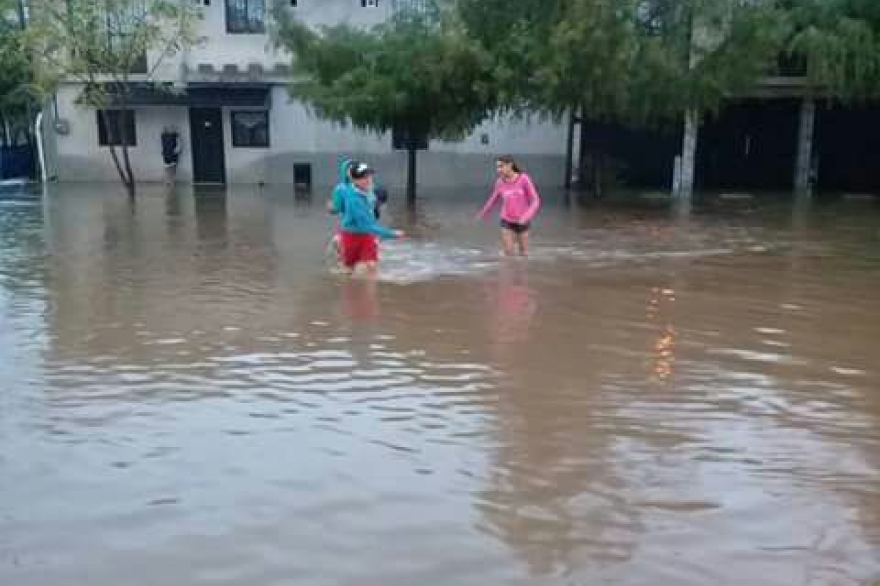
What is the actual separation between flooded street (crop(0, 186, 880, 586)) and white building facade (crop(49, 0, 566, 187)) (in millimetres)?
16402

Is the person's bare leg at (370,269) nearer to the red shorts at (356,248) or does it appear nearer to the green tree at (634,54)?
the red shorts at (356,248)

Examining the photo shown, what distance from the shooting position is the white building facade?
29141mm

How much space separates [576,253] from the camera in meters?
14.6

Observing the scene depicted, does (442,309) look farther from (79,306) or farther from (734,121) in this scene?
(734,121)

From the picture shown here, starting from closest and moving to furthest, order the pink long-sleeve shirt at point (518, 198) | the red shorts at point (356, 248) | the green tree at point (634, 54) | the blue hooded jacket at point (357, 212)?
the blue hooded jacket at point (357, 212), the red shorts at point (356, 248), the pink long-sleeve shirt at point (518, 198), the green tree at point (634, 54)

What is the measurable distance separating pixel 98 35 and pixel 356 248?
1563cm

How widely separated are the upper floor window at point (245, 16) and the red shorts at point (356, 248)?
18.8 metres

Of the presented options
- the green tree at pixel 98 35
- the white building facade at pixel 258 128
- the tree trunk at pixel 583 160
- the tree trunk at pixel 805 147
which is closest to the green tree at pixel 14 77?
the green tree at pixel 98 35

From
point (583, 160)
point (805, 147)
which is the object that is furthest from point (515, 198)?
point (805, 147)

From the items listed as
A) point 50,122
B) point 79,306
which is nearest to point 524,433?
point 79,306

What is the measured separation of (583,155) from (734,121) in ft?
14.5

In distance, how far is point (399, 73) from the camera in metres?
20.6

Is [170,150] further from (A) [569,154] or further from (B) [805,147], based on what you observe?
(B) [805,147]

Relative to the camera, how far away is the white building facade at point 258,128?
29141 millimetres
